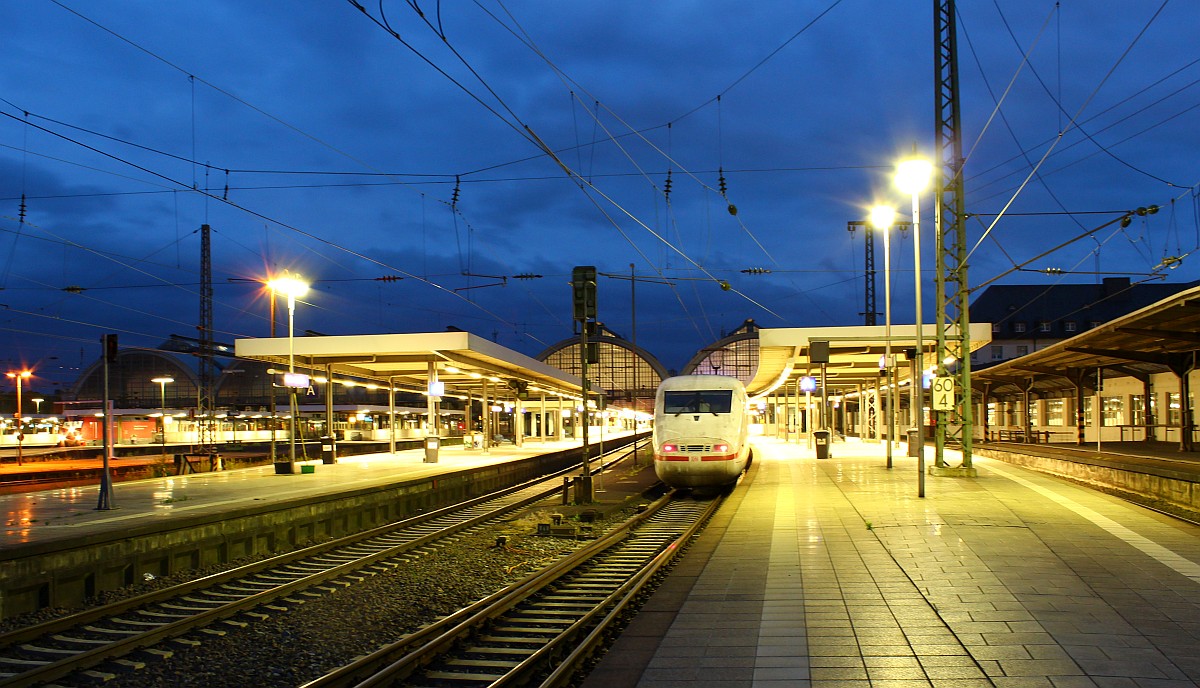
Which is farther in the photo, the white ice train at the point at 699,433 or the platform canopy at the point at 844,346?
the platform canopy at the point at 844,346

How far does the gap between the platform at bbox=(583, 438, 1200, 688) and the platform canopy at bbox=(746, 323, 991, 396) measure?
12.4 meters

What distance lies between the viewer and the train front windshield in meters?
23.0

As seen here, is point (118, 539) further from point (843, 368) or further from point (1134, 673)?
point (843, 368)

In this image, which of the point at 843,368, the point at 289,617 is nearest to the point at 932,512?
the point at 289,617

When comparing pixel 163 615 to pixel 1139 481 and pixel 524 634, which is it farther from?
pixel 1139 481

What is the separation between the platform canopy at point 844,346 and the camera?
31.8 m

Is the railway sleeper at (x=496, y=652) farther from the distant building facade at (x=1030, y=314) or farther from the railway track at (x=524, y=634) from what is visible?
the distant building facade at (x=1030, y=314)

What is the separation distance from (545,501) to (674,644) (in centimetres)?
1771

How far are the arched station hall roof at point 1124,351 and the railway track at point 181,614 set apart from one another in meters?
17.5

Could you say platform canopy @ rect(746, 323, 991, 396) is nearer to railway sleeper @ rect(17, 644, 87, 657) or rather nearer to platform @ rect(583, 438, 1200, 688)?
platform @ rect(583, 438, 1200, 688)

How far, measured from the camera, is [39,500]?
19.1 metres

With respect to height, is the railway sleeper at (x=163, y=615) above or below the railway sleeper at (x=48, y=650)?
below

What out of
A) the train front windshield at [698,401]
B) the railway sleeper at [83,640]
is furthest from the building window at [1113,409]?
the railway sleeper at [83,640]

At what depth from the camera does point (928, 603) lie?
9156 millimetres
